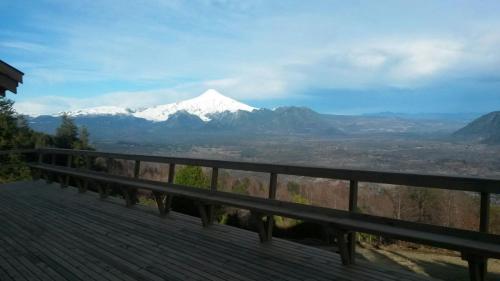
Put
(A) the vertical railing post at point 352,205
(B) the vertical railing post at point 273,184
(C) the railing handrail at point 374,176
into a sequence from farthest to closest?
(B) the vertical railing post at point 273,184 → (A) the vertical railing post at point 352,205 → (C) the railing handrail at point 374,176

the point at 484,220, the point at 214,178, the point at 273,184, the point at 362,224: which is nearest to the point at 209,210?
the point at 214,178

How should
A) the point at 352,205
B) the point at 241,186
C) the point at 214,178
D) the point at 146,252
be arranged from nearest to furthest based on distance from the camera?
1. the point at 352,205
2. the point at 146,252
3. the point at 214,178
4. the point at 241,186

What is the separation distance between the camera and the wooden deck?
4.34m

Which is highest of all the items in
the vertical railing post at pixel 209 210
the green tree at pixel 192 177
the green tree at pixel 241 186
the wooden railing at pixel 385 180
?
the wooden railing at pixel 385 180

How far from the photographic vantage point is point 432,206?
85.6 ft

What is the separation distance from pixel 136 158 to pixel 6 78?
102 inches

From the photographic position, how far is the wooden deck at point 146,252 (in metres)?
4.34

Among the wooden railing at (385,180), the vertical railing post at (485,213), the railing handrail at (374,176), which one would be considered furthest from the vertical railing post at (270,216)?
the vertical railing post at (485,213)

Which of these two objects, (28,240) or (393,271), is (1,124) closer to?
(28,240)

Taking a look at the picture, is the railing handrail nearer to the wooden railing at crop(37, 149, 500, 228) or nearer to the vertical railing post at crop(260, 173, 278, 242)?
the wooden railing at crop(37, 149, 500, 228)

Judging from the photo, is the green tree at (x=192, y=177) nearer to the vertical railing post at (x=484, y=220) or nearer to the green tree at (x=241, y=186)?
the green tree at (x=241, y=186)

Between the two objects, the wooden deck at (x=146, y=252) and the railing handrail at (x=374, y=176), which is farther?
the wooden deck at (x=146, y=252)

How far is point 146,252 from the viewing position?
5.12 m

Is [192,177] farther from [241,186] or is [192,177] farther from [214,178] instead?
[214,178]
